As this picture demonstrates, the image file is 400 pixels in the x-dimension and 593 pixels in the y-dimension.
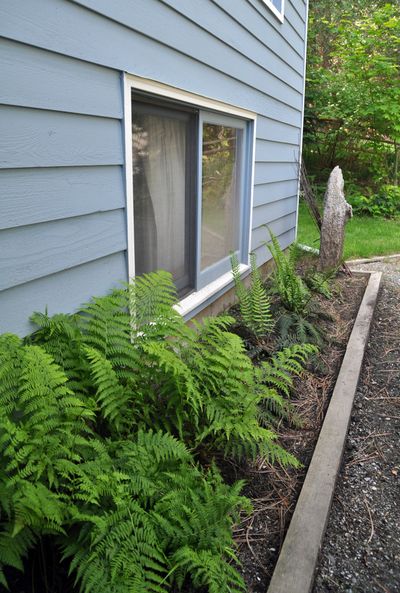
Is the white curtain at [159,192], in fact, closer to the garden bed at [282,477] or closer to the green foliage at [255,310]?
the green foliage at [255,310]

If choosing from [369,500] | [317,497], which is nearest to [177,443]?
[317,497]

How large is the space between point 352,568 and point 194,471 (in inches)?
29.6

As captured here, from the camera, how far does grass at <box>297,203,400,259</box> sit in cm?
767

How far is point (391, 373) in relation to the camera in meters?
3.69

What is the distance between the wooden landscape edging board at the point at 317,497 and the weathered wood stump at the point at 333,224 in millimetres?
2406

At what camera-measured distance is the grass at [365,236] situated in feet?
25.2

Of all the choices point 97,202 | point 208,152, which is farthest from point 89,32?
point 208,152

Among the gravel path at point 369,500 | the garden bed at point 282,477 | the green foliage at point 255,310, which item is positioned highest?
the green foliage at point 255,310

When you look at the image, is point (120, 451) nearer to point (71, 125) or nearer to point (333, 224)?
point (71, 125)

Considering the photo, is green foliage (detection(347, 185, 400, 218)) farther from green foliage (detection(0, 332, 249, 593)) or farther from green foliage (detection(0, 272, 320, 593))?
green foliage (detection(0, 332, 249, 593))

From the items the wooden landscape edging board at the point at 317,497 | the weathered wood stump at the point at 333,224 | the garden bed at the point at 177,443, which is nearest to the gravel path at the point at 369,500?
the wooden landscape edging board at the point at 317,497

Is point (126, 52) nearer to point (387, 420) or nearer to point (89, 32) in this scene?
point (89, 32)

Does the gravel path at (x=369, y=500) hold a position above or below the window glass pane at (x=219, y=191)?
below

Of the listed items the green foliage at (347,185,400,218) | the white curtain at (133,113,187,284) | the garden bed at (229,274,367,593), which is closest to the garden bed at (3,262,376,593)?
the garden bed at (229,274,367,593)
